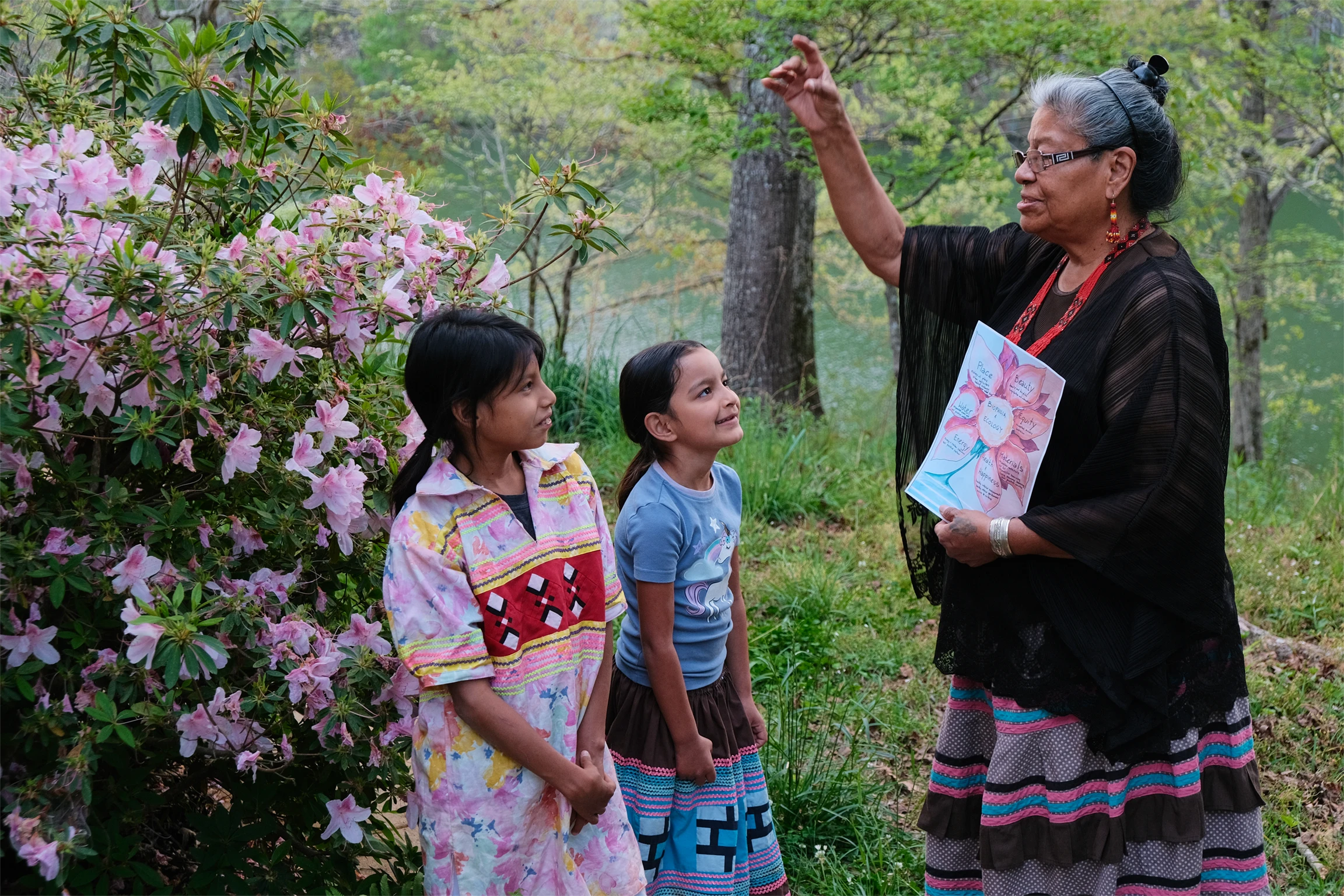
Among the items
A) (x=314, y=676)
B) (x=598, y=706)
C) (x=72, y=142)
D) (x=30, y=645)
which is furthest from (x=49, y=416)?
(x=598, y=706)

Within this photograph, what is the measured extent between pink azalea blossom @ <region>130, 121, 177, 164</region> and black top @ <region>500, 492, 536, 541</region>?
0.81 meters

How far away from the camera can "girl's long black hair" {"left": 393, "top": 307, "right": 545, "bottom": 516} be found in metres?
1.82

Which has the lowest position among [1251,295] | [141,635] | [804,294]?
[1251,295]

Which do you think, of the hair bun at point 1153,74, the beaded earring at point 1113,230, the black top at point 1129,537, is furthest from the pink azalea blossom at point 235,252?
the hair bun at point 1153,74

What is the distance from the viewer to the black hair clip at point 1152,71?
82.8 inches

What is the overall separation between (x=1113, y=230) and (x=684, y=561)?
1.01m

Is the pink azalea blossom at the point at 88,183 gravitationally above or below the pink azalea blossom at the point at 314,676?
above

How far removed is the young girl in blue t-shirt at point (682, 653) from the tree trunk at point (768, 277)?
4737 mm

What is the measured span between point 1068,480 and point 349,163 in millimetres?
1489

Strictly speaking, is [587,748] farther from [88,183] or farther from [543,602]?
[88,183]

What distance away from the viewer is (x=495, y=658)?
1806 mm

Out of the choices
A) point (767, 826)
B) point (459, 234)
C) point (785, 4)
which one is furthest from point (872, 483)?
point (459, 234)

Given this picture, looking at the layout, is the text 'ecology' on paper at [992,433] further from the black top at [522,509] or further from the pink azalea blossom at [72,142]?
the pink azalea blossom at [72,142]

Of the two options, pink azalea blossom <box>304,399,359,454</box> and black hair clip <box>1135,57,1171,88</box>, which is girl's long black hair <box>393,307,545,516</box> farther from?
black hair clip <box>1135,57,1171,88</box>
